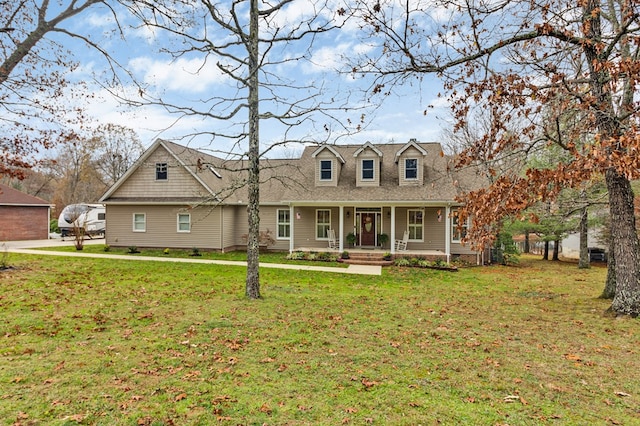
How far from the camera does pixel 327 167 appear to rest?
19438mm

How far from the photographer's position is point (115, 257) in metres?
16.9

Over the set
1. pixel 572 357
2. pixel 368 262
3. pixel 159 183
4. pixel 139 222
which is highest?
pixel 159 183

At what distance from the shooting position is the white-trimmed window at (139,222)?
20.5 meters

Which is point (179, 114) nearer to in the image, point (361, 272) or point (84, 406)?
point (84, 406)

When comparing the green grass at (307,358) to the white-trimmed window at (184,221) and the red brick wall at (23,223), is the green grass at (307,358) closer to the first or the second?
the white-trimmed window at (184,221)

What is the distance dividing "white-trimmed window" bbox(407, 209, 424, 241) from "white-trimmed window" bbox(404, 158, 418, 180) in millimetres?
1796

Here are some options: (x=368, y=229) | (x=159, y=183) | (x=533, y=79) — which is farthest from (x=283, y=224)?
(x=533, y=79)

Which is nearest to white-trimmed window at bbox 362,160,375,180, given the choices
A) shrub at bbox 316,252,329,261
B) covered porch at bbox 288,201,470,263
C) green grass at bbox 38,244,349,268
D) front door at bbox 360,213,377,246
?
covered porch at bbox 288,201,470,263

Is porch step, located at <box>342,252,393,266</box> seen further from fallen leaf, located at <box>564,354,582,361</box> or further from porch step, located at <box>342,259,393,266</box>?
fallen leaf, located at <box>564,354,582,361</box>

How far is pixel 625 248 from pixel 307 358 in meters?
6.96

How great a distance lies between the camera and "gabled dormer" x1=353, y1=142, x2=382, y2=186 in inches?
734

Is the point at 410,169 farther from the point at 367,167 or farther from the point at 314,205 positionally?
the point at 314,205

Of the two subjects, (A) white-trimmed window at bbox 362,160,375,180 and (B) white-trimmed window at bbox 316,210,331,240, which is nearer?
(A) white-trimmed window at bbox 362,160,375,180

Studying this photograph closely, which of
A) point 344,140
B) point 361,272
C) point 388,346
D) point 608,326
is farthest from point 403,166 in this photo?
point 388,346
